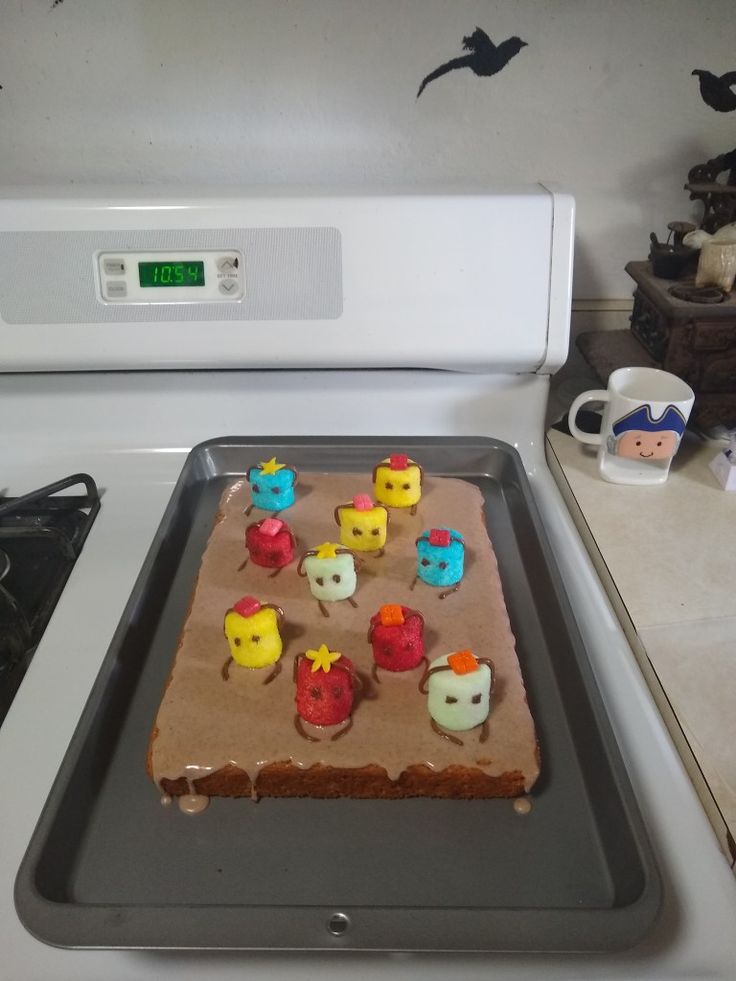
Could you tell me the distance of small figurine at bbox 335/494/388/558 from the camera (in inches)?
26.2

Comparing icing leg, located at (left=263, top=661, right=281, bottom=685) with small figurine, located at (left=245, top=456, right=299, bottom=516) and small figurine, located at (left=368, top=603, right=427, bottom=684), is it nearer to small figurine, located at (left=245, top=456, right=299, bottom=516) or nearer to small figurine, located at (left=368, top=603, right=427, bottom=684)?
small figurine, located at (left=368, top=603, right=427, bottom=684)

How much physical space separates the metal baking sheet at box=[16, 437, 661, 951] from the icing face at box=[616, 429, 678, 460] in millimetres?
221

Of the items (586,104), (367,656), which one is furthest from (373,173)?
(367,656)

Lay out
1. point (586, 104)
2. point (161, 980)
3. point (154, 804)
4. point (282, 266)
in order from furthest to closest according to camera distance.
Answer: point (586, 104)
point (282, 266)
point (154, 804)
point (161, 980)

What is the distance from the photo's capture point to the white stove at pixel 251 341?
2.23ft

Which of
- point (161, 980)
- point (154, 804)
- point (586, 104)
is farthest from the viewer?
point (586, 104)

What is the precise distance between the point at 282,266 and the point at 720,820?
562 mm

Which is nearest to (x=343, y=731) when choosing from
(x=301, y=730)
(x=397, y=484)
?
(x=301, y=730)

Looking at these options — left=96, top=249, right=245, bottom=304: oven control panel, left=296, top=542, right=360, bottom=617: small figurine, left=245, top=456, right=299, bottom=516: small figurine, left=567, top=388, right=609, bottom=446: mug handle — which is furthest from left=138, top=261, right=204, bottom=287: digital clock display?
left=567, top=388, right=609, bottom=446: mug handle

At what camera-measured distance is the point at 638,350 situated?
2.89ft

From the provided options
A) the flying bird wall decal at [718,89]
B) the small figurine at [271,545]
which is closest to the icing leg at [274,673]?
the small figurine at [271,545]

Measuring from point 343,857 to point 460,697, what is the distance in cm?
12

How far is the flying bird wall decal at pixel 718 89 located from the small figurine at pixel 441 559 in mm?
631

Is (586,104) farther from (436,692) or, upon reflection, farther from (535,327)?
(436,692)
